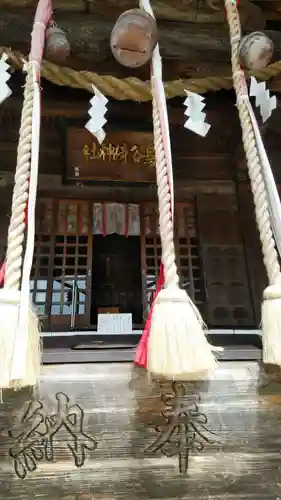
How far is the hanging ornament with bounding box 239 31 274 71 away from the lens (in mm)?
1804

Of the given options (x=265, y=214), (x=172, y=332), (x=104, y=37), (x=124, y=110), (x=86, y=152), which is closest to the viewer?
(x=172, y=332)

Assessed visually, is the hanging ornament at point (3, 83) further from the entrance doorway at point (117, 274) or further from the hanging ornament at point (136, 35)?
the entrance doorway at point (117, 274)

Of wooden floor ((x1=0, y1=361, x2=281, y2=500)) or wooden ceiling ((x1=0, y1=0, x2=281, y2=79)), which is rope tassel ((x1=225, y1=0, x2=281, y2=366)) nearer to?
wooden floor ((x1=0, y1=361, x2=281, y2=500))

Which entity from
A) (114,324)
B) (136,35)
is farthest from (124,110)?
(114,324)

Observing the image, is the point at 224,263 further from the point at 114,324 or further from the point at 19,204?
the point at 19,204

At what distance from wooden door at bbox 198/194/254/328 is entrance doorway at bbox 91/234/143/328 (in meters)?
0.92

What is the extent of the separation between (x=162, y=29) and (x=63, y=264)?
152 centimetres

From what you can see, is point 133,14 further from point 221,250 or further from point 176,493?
point 176,493

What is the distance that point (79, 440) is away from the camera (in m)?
1.25

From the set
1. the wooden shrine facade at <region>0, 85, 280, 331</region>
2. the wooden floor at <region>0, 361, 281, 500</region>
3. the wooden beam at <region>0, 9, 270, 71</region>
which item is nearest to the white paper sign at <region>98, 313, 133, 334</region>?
the wooden shrine facade at <region>0, 85, 280, 331</region>

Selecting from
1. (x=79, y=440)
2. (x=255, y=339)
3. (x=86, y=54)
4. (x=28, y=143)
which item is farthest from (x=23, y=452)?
(x=86, y=54)

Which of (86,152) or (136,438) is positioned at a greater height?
(86,152)

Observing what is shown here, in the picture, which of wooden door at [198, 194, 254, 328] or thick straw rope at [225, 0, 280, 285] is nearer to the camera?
thick straw rope at [225, 0, 280, 285]

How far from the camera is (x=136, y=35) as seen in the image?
1685mm
